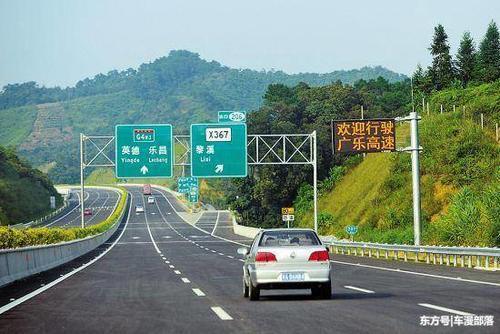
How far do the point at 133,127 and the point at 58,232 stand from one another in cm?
833

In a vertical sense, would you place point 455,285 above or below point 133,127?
below

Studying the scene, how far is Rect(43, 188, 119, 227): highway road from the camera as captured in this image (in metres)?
133

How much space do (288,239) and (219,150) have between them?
136ft

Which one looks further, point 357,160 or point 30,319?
point 357,160

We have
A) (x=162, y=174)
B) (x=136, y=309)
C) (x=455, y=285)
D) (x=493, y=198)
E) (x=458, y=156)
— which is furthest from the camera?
(x=458, y=156)

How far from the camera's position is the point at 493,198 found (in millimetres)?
38750

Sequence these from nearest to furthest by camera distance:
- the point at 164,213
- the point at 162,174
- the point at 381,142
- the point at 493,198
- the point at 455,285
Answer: the point at 455,285
the point at 493,198
the point at 381,142
the point at 162,174
the point at 164,213

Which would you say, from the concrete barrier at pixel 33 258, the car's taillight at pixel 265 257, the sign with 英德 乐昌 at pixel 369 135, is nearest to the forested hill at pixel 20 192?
the concrete barrier at pixel 33 258

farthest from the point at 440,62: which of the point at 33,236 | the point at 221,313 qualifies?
the point at 221,313

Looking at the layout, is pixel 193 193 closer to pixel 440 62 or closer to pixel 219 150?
pixel 440 62

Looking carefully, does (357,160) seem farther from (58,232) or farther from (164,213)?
(164,213)

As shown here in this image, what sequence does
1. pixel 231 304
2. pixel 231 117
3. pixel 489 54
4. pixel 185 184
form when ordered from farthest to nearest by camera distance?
pixel 185 184 → pixel 489 54 → pixel 231 117 → pixel 231 304

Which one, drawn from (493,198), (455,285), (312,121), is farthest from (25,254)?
(312,121)

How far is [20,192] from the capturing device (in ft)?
484
